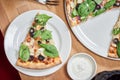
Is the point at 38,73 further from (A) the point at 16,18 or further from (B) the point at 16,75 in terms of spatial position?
(B) the point at 16,75

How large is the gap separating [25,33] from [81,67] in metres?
0.25

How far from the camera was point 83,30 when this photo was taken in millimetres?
1534

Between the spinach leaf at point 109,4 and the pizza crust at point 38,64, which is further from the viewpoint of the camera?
the spinach leaf at point 109,4

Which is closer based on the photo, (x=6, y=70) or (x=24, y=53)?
(x=24, y=53)

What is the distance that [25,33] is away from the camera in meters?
1.50

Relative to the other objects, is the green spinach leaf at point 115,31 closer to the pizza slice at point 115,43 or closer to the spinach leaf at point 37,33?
the pizza slice at point 115,43

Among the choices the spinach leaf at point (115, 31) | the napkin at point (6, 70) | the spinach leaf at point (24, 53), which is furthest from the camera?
the napkin at point (6, 70)

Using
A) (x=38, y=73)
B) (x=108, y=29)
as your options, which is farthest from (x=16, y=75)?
(x=108, y=29)

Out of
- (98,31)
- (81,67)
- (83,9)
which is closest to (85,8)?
(83,9)

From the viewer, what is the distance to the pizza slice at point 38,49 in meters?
1.45

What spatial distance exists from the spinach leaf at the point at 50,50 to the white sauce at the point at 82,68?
0.08 meters

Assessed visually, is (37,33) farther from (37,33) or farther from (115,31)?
(115,31)

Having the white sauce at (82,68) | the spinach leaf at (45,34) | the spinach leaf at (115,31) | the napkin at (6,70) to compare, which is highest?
the spinach leaf at (45,34)

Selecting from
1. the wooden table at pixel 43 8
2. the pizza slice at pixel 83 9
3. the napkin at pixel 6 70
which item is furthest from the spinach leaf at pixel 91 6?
the napkin at pixel 6 70
